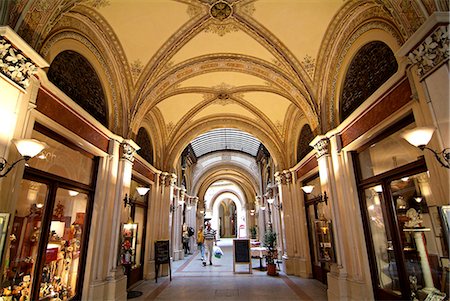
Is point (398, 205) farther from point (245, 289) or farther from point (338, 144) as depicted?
point (245, 289)

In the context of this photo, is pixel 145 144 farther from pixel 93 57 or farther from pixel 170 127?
pixel 93 57

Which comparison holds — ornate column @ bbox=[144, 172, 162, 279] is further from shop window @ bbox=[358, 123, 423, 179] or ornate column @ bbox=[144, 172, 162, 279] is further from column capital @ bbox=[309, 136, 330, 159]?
shop window @ bbox=[358, 123, 423, 179]

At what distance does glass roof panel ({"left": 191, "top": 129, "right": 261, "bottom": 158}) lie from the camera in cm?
1379

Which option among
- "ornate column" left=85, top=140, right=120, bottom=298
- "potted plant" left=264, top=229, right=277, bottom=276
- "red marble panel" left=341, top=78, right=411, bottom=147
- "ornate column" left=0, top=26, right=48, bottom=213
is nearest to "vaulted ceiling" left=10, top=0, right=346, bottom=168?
"ornate column" left=0, top=26, right=48, bottom=213

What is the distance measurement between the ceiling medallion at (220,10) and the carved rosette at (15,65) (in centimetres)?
312

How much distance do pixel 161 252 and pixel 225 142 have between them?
9.61 m

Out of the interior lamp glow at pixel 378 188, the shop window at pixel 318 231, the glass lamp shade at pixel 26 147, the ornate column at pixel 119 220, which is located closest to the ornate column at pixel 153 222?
the ornate column at pixel 119 220

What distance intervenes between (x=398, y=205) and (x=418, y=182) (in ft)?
1.89

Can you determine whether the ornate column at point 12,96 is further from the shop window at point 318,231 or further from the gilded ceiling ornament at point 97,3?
the shop window at point 318,231

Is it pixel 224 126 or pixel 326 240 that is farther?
pixel 224 126

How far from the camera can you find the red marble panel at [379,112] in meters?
3.16

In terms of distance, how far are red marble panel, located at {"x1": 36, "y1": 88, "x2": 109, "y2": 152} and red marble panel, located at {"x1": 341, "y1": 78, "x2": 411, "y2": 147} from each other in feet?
15.7

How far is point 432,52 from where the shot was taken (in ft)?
8.09

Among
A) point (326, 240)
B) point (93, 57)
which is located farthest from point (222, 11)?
point (326, 240)
